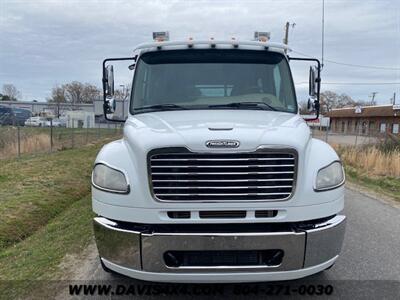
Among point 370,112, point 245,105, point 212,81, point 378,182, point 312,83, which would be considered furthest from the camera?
point 370,112

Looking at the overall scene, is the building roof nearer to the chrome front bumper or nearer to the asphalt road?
the asphalt road

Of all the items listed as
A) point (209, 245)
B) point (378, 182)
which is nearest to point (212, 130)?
point (209, 245)

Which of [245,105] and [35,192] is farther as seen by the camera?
[35,192]

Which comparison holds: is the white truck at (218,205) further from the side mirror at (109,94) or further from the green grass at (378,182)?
the green grass at (378,182)

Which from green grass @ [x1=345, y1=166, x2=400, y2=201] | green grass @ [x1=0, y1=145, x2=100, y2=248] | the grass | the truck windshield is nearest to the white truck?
the truck windshield

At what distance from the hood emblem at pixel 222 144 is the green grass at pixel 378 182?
7494mm

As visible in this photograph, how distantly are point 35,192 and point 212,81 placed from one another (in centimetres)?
558

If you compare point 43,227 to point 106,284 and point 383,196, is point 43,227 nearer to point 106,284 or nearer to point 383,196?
point 106,284

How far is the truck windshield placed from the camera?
4535 mm

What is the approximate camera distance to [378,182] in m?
12.2

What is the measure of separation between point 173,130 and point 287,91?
6.20ft

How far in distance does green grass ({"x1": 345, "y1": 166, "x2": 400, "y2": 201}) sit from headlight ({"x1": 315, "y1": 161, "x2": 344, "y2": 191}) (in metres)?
6.61

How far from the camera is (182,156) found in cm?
318

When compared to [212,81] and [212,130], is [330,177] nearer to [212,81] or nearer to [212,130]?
[212,130]
